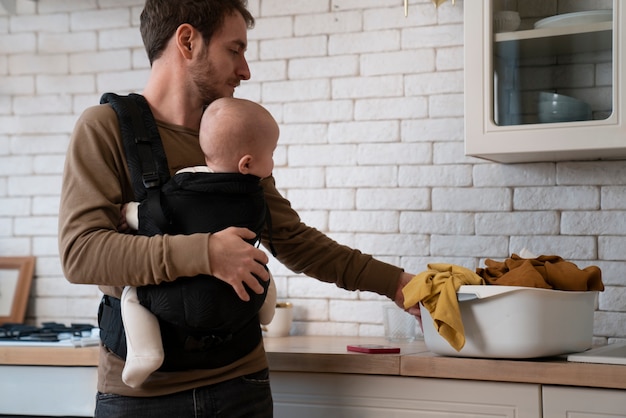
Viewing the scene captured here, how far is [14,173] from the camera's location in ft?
10.6

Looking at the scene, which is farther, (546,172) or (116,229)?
(546,172)

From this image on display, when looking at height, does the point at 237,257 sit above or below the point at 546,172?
below

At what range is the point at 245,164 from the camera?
172cm

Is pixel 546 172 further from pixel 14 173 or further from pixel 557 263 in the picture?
pixel 14 173

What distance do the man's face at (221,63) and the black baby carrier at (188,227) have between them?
0.19m

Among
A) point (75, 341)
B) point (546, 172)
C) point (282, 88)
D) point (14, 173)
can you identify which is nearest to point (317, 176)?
point (282, 88)

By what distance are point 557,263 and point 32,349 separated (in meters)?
1.50

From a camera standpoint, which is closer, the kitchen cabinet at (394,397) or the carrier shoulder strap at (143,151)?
the carrier shoulder strap at (143,151)

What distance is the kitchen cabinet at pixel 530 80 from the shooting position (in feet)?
7.51

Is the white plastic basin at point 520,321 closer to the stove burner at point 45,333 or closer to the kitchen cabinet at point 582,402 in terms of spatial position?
the kitchen cabinet at point 582,402

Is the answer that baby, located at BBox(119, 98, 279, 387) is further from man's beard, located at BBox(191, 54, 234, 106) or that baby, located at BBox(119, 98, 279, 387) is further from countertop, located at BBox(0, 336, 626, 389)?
countertop, located at BBox(0, 336, 626, 389)

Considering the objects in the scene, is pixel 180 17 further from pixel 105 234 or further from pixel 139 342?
pixel 139 342

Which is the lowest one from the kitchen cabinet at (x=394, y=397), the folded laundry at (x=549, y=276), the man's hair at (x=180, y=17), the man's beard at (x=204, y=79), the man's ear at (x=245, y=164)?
the kitchen cabinet at (x=394, y=397)

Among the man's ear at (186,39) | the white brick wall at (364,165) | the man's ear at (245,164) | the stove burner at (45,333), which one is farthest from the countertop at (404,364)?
the man's ear at (186,39)
